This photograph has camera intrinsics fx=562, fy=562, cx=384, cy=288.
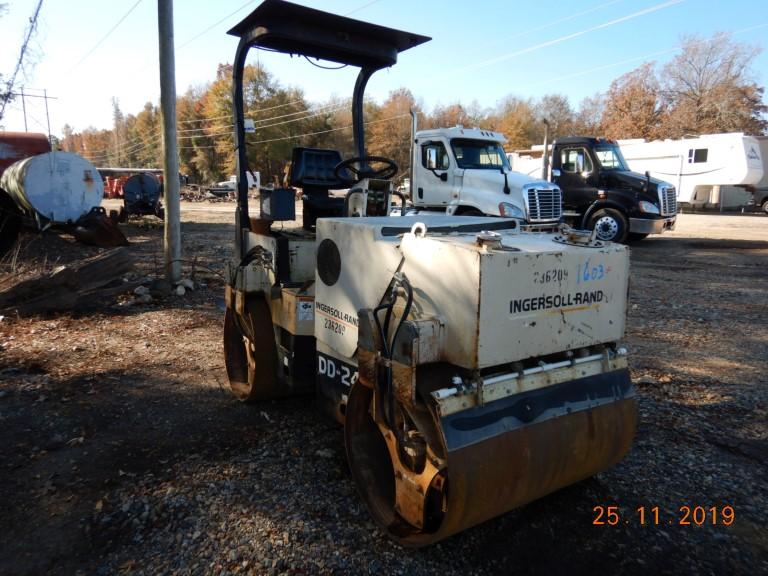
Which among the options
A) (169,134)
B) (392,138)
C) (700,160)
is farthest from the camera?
(392,138)

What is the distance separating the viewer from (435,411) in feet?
7.71

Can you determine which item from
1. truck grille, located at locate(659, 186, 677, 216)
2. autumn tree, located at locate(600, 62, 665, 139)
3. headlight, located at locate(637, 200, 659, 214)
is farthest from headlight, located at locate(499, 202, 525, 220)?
autumn tree, located at locate(600, 62, 665, 139)

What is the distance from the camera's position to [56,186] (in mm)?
14023

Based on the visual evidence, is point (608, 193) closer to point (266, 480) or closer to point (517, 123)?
point (266, 480)

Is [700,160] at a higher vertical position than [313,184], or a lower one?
higher

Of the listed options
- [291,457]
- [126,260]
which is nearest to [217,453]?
[291,457]

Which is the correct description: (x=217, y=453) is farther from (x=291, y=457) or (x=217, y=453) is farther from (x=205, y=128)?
(x=205, y=128)

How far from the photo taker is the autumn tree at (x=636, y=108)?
44.1 m

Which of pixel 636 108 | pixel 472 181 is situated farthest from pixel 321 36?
pixel 636 108

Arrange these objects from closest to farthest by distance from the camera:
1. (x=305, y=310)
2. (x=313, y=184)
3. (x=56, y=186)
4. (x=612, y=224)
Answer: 1. (x=305, y=310)
2. (x=313, y=184)
3. (x=56, y=186)
4. (x=612, y=224)

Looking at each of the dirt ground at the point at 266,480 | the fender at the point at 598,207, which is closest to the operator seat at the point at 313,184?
the dirt ground at the point at 266,480

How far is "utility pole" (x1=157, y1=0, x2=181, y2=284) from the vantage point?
831cm

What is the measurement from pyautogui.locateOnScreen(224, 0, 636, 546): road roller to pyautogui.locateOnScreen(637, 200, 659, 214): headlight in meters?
11.9

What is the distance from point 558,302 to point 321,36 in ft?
8.37
